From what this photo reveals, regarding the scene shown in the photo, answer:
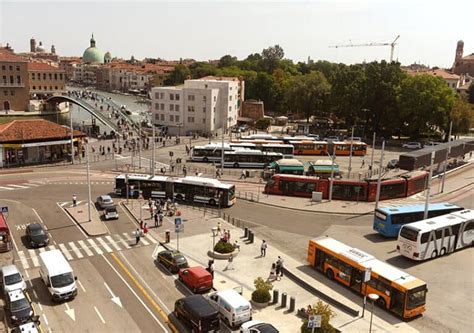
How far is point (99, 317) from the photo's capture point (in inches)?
931

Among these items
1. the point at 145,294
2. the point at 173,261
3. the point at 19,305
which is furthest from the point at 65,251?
the point at 19,305

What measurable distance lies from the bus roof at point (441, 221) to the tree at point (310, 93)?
71917mm

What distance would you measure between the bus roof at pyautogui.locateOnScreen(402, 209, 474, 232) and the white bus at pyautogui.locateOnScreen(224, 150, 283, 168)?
104 feet

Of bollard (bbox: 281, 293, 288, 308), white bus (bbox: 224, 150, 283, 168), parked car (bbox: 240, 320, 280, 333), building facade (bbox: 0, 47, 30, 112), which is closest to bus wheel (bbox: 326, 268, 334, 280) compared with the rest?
bollard (bbox: 281, 293, 288, 308)

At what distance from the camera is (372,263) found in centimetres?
2652

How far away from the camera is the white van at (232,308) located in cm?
2289

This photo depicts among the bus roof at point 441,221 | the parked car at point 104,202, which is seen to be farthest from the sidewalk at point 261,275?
the bus roof at point 441,221

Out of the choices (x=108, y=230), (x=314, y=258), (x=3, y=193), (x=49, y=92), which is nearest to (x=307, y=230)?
(x=314, y=258)

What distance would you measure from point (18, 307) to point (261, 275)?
14.9 m

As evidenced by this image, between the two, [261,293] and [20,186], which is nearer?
[261,293]

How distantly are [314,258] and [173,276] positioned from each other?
392 inches

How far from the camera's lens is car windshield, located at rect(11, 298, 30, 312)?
2256 cm

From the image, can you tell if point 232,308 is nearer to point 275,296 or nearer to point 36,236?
point 275,296

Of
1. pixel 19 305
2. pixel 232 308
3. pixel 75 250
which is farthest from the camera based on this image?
pixel 75 250
